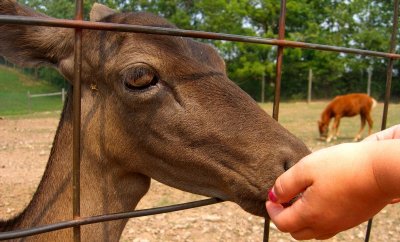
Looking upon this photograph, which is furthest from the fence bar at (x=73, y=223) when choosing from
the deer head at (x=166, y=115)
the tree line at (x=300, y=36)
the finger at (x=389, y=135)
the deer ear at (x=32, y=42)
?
the tree line at (x=300, y=36)

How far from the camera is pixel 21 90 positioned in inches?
1368

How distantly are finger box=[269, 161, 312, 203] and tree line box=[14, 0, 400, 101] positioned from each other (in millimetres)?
21804

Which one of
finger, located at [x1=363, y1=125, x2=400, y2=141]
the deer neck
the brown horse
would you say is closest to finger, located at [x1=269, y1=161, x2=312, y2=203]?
finger, located at [x1=363, y1=125, x2=400, y2=141]

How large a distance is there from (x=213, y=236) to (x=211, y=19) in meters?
22.9

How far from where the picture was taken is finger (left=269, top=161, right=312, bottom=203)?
1281 mm

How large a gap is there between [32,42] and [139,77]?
585 millimetres

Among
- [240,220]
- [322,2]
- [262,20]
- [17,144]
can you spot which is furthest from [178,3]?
[240,220]

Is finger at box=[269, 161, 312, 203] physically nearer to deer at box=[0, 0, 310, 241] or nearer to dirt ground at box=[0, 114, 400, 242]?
deer at box=[0, 0, 310, 241]

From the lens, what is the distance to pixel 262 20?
980 inches

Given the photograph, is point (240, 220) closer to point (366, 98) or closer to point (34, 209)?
point (34, 209)

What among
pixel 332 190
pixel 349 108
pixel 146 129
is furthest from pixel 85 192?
pixel 349 108

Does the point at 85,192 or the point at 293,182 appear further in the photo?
the point at 85,192

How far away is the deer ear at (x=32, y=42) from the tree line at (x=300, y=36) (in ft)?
68.0

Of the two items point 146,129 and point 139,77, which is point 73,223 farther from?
point 139,77
